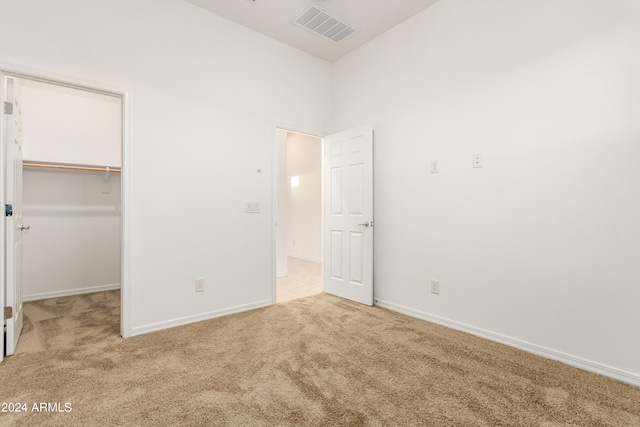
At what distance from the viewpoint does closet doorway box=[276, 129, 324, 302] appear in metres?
4.90

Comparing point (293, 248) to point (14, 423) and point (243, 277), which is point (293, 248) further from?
point (14, 423)

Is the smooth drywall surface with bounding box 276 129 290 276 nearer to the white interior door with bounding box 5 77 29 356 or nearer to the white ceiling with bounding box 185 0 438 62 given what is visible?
the white ceiling with bounding box 185 0 438 62

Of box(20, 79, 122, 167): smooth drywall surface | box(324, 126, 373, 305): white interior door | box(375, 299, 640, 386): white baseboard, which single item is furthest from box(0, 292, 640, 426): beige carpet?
box(20, 79, 122, 167): smooth drywall surface

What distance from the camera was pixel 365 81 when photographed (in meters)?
3.47

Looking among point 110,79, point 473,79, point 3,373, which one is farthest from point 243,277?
point 473,79

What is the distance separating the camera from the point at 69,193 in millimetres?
3656

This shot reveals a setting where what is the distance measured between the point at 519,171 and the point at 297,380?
2.21 metres

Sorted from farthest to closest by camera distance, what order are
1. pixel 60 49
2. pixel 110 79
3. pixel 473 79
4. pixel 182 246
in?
1. pixel 182 246
2. pixel 473 79
3. pixel 110 79
4. pixel 60 49

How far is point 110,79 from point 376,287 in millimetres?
3194

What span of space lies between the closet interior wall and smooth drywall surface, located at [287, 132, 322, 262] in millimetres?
3442

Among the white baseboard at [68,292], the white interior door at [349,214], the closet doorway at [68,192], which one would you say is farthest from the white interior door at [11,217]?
the white interior door at [349,214]

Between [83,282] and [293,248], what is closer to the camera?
[83,282]

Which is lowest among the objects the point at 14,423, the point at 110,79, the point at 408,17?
the point at 14,423

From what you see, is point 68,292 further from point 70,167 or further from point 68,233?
point 70,167
